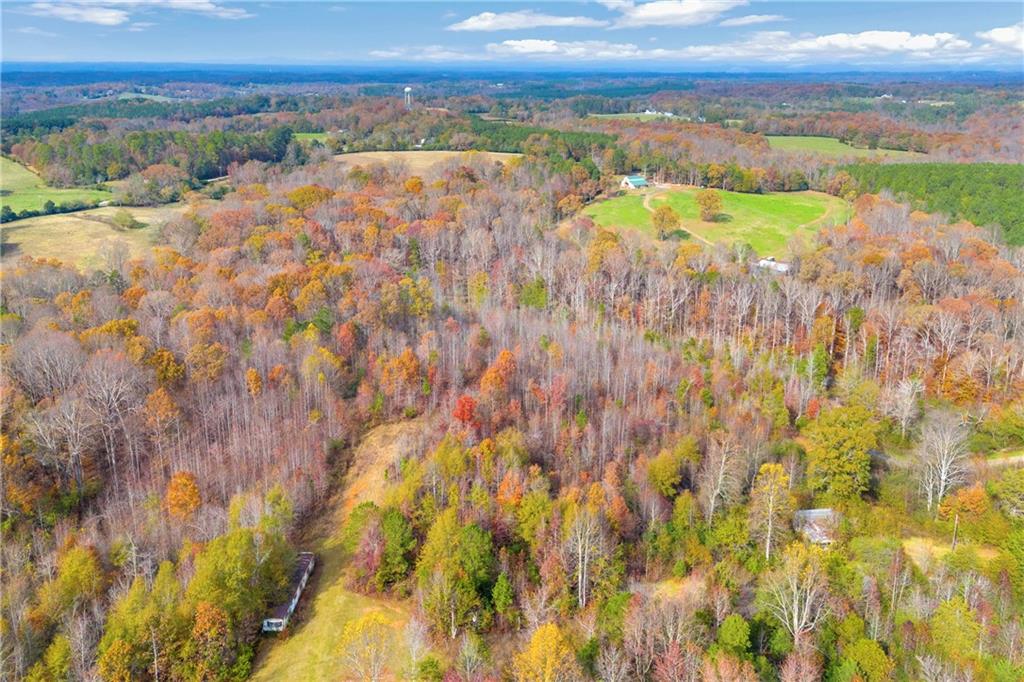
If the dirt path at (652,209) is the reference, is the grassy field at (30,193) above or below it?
above

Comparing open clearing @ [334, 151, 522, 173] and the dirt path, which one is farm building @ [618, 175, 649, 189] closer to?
the dirt path

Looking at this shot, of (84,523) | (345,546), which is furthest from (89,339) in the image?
(345,546)

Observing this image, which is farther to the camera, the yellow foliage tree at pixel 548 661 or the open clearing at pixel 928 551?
the open clearing at pixel 928 551

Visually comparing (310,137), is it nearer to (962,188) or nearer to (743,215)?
(743,215)

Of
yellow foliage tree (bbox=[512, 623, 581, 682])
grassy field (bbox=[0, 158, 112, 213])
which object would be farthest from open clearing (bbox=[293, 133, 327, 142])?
yellow foliage tree (bbox=[512, 623, 581, 682])

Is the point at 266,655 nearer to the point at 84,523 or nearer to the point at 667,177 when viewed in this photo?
the point at 84,523

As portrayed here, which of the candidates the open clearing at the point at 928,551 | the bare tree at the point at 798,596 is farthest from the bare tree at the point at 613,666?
the open clearing at the point at 928,551

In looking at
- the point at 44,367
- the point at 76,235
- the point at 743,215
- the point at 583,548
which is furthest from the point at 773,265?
the point at 76,235

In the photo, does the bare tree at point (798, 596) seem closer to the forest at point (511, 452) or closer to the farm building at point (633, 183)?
the forest at point (511, 452)
